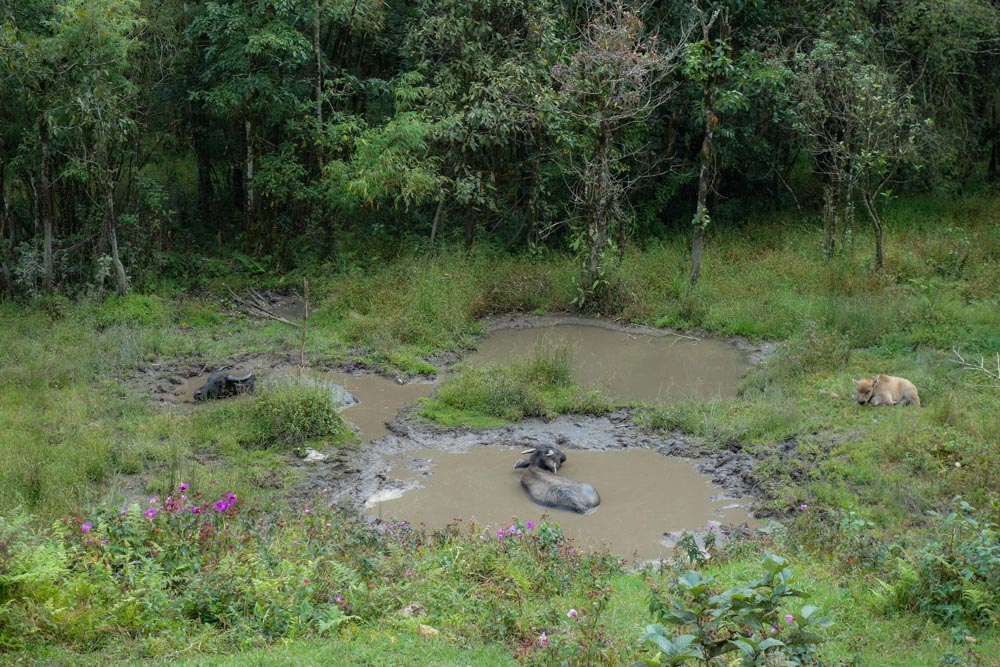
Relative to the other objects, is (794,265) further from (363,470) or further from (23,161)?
(23,161)

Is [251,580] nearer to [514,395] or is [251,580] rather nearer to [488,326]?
[514,395]

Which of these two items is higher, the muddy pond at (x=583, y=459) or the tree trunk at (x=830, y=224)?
the tree trunk at (x=830, y=224)

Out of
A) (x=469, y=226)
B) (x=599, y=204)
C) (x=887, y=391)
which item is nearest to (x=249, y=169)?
(x=469, y=226)

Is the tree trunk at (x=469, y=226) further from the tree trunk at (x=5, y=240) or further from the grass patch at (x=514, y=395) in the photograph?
the tree trunk at (x=5, y=240)

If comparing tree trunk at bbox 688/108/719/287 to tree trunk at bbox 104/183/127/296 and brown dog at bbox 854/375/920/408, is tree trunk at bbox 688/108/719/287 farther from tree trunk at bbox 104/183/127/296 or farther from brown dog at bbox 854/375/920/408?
tree trunk at bbox 104/183/127/296

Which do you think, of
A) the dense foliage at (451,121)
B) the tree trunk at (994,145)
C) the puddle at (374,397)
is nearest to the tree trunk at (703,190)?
the dense foliage at (451,121)

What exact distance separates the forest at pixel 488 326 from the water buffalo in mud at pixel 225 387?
33 cm

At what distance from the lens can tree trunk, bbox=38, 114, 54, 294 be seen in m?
12.9

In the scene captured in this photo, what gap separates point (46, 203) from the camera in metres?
13.1

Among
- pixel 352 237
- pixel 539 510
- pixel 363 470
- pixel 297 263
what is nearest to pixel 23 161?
pixel 297 263

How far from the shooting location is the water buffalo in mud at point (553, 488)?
7.59 m

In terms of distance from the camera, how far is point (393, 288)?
45.4 ft

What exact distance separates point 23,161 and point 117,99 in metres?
1.68

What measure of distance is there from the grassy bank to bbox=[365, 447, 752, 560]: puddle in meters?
0.50
